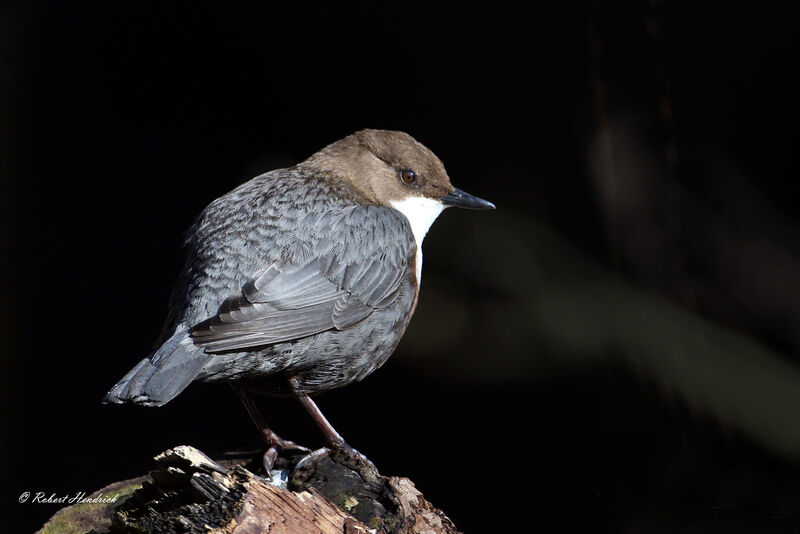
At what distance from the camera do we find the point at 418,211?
9.53ft

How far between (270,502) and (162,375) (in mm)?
402

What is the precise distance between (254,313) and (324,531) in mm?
599

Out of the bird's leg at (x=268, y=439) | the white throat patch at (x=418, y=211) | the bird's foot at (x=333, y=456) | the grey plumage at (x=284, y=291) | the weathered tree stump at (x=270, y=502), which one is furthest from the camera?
the white throat patch at (x=418, y=211)

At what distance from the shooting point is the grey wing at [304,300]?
2.10m

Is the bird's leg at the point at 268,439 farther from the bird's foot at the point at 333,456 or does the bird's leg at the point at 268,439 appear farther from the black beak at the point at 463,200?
→ the black beak at the point at 463,200

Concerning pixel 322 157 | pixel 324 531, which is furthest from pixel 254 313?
pixel 322 157

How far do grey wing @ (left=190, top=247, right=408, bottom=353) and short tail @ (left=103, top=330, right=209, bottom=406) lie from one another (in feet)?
0.14

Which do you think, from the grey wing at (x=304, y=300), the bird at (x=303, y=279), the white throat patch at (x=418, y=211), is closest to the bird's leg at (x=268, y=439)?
the bird at (x=303, y=279)

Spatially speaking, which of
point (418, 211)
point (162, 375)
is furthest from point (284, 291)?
point (418, 211)

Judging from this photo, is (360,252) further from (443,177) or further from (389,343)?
(443,177)

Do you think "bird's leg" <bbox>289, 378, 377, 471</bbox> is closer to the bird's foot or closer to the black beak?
the bird's foot

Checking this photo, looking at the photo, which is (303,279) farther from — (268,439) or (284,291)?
(268,439)

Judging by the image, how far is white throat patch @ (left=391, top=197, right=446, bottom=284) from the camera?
288 cm

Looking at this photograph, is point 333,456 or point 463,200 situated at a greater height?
point 463,200
